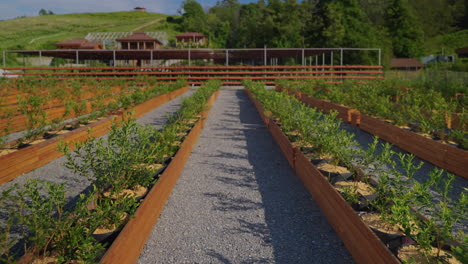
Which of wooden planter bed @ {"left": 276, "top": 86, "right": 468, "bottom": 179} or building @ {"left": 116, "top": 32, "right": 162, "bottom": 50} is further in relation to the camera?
building @ {"left": 116, "top": 32, "right": 162, "bottom": 50}

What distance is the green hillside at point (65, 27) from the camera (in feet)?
240

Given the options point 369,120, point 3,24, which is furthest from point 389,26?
point 3,24

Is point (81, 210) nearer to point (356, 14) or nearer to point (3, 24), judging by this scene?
point (356, 14)

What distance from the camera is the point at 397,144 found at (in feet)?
20.9

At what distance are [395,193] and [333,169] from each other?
4.63 ft

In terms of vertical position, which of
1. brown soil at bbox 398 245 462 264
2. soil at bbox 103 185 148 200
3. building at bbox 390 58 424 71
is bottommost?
brown soil at bbox 398 245 462 264

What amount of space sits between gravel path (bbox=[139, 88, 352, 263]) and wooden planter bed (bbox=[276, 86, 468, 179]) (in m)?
2.12

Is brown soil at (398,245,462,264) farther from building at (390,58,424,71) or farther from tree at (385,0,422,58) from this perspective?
tree at (385,0,422,58)

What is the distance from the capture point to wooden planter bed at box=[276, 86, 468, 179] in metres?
4.85

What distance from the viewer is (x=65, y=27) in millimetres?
93250

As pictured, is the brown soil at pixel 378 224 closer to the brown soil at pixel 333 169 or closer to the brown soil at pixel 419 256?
the brown soil at pixel 419 256

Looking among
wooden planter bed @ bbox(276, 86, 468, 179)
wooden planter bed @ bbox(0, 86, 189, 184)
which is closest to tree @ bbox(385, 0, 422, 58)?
wooden planter bed @ bbox(276, 86, 468, 179)

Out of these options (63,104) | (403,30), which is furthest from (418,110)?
(403,30)

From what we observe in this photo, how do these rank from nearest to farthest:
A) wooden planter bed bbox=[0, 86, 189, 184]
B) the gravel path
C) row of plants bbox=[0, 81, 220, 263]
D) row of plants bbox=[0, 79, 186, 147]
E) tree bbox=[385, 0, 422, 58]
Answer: row of plants bbox=[0, 81, 220, 263] → the gravel path → wooden planter bed bbox=[0, 86, 189, 184] → row of plants bbox=[0, 79, 186, 147] → tree bbox=[385, 0, 422, 58]
